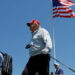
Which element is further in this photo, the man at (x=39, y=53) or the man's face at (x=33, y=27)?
the man's face at (x=33, y=27)

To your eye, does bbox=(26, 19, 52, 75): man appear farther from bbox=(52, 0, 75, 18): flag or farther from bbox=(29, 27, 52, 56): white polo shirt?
bbox=(52, 0, 75, 18): flag

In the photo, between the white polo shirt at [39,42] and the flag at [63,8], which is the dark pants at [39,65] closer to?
the white polo shirt at [39,42]

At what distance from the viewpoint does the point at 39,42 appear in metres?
7.63

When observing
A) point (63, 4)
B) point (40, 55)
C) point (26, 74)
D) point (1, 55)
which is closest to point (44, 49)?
point (40, 55)

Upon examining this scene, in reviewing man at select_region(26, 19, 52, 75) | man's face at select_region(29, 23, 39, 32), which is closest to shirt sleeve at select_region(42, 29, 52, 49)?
man at select_region(26, 19, 52, 75)

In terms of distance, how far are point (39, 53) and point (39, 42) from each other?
0.27 meters

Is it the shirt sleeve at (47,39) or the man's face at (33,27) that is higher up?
the man's face at (33,27)

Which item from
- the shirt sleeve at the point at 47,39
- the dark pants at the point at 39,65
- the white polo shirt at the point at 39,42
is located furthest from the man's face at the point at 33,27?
the dark pants at the point at 39,65

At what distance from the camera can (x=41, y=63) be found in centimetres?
753

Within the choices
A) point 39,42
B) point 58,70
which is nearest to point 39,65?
point 39,42

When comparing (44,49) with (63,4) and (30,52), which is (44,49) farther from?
(63,4)

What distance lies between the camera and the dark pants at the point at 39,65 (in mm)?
7496

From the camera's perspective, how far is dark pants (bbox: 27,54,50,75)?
750 cm

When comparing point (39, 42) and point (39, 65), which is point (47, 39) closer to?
point (39, 42)
